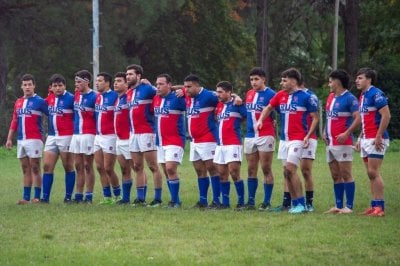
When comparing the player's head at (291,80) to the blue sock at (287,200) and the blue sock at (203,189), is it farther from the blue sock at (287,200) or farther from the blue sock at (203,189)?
the blue sock at (203,189)

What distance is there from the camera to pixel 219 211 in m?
15.6

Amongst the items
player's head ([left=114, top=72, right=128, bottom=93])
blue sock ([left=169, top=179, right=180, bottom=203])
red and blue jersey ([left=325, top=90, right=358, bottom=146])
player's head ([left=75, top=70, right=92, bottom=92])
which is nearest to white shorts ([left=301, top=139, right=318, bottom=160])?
red and blue jersey ([left=325, top=90, right=358, bottom=146])

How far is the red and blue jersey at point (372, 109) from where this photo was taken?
14.7 metres

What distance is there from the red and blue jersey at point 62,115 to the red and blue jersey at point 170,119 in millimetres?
2020

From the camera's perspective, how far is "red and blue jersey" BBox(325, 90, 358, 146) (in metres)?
15.1

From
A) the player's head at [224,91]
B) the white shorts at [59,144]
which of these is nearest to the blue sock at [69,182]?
the white shorts at [59,144]

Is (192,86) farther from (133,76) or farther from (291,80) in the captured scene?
(291,80)

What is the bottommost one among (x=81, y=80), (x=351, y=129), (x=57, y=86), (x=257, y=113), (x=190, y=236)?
(x=190, y=236)

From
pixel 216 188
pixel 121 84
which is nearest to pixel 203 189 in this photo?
pixel 216 188

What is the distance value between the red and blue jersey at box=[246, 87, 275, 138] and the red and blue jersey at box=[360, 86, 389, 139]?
5.85 ft

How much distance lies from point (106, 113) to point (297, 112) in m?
3.87

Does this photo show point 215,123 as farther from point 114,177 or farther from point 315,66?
point 315,66

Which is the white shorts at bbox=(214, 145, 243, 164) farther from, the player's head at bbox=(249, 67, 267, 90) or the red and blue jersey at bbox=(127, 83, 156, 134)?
the red and blue jersey at bbox=(127, 83, 156, 134)

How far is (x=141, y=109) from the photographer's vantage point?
17.0 meters
